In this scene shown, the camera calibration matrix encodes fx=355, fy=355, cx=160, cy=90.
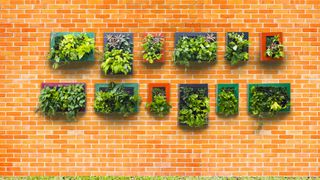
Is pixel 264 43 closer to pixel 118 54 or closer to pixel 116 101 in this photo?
pixel 118 54

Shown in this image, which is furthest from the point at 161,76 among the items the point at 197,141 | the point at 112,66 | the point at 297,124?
the point at 297,124

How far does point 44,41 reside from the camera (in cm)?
464

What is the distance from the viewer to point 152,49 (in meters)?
4.50

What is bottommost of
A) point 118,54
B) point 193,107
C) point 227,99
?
point 193,107

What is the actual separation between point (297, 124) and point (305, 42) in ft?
3.54

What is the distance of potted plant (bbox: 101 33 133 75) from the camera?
450 centimetres

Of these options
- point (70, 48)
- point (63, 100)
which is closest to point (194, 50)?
point (70, 48)

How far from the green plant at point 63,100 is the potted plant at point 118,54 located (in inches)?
17.9

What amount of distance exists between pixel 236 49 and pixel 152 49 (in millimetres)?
1074

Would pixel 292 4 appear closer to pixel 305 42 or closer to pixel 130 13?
pixel 305 42

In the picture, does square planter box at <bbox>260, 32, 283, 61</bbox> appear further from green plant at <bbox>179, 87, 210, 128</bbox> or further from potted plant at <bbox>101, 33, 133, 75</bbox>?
potted plant at <bbox>101, 33, 133, 75</bbox>

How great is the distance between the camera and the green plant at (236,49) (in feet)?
14.9

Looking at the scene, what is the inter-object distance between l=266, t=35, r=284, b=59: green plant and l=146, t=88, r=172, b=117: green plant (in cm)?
144

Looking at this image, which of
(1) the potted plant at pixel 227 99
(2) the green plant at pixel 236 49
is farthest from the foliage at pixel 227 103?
(2) the green plant at pixel 236 49
